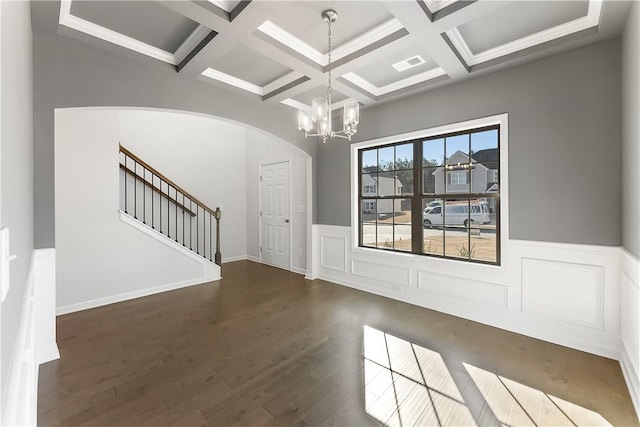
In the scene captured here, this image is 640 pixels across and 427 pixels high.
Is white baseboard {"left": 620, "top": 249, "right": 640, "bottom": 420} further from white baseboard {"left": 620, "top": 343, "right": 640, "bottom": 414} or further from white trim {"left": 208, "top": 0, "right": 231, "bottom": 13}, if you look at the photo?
white trim {"left": 208, "top": 0, "right": 231, "bottom": 13}

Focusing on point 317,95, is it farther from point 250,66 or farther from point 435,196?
point 435,196

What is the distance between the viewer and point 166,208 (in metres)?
5.47

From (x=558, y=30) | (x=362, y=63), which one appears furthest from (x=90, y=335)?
(x=558, y=30)

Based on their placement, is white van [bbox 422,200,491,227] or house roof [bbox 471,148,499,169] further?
white van [bbox 422,200,491,227]

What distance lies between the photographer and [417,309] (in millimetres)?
3617

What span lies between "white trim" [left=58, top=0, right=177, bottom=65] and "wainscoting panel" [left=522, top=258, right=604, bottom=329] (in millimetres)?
4376

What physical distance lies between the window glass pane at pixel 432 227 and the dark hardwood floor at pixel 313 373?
816 millimetres

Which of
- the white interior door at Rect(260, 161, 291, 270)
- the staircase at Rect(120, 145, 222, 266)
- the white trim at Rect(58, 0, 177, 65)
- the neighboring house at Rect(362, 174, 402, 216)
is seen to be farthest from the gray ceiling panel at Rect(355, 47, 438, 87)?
the staircase at Rect(120, 145, 222, 266)

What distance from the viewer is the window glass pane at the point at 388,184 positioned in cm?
413

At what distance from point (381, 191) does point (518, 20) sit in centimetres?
241

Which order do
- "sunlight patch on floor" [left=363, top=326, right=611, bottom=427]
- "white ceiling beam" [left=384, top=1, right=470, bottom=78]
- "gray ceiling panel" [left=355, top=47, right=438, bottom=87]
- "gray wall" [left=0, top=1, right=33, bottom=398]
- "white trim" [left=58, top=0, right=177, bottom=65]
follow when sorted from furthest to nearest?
"gray ceiling panel" [left=355, top=47, right=438, bottom=87] < "white trim" [left=58, top=0, right=177, bottom=65] < "white ceiling beam" [left=384, top=1, right=470, bottom=78] < "sunlight patch on floor" [left=363, top=326, right=611, bottom=427] < "gray wall" [left=0, top=1, right=33, bottom=398]

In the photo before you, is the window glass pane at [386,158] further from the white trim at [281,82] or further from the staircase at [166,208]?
the staircase at [166,208]

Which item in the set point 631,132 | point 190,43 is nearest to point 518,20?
point 631,132

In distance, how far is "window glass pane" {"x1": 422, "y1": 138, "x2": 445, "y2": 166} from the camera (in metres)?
3.66
